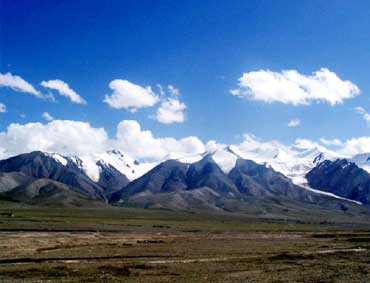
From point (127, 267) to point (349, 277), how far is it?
23837 millimetres

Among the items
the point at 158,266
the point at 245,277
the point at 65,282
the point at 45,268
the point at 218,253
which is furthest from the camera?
the point at 218,253

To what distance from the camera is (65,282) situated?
150 ft

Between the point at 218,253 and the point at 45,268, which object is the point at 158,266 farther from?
the point at 218,253

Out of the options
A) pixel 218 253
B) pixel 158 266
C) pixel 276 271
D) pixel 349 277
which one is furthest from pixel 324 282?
pixel 218 253

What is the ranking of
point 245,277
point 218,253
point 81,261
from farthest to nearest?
point 218,253 < point 81,261 < point 245,277

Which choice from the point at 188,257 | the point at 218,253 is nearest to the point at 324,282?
the point at 188,257

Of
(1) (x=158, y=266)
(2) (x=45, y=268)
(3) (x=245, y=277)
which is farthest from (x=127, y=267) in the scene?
(3) (x=245, y=277)

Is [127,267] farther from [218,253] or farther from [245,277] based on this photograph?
[218,253]

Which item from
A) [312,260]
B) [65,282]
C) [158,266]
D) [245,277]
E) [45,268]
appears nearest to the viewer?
[65,282]

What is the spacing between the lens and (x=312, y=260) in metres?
68.9

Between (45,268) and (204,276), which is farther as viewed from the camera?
(45,268)

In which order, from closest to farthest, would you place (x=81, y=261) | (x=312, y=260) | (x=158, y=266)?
(x=158, y=266)
(x=81, y=261)
(x=312, y=260)

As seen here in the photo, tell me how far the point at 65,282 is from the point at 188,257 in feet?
91.3

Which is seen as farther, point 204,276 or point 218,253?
point 218,253
